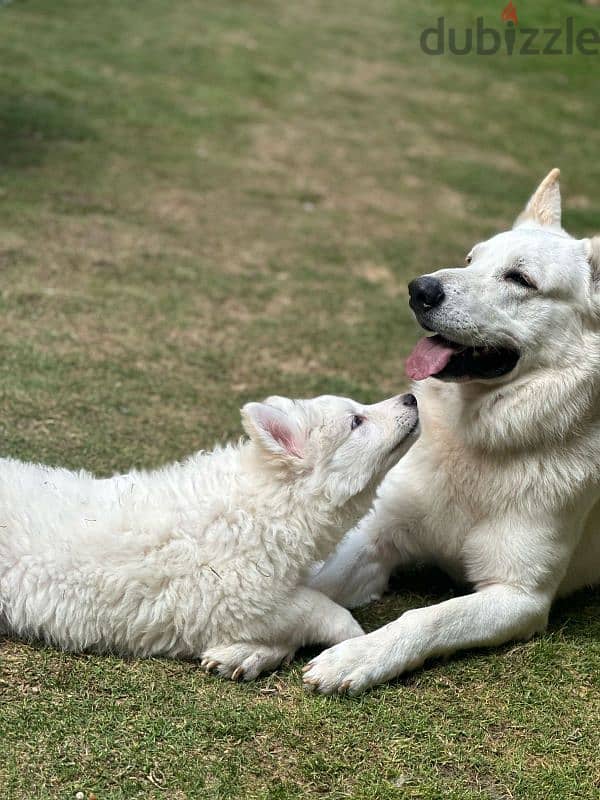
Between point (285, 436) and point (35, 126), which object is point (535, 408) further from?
point (35, 126)

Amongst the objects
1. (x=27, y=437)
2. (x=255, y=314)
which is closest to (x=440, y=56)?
(x=255, y=314)

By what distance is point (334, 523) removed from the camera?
3.78 metres

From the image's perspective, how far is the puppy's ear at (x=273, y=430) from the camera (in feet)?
12.0

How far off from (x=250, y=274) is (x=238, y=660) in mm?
4846

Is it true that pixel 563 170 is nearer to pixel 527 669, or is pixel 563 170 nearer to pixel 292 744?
pixel 527 669

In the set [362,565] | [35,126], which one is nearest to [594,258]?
[362,565]

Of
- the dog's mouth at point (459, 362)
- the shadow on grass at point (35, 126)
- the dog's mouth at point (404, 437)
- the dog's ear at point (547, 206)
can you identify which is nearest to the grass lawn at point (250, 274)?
the shadow on grass at point (35, 126)

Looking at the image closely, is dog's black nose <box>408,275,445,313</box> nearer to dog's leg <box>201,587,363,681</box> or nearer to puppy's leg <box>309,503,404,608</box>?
puppy's leg <box>309,503,404,608</box>

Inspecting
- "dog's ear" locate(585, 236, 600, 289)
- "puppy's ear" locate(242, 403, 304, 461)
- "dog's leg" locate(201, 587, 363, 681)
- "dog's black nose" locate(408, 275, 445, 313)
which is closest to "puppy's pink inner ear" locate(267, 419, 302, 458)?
"puppy's ear" locate(242, 403, 304, 461)

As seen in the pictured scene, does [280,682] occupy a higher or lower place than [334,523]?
lower

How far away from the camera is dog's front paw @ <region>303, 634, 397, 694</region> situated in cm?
353

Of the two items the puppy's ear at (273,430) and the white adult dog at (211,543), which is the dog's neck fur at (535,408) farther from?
the puppy's ear at (273,430)

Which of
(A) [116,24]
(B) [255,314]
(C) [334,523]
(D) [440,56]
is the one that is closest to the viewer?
(C) [334,523]

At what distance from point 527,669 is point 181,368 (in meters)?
3.16
